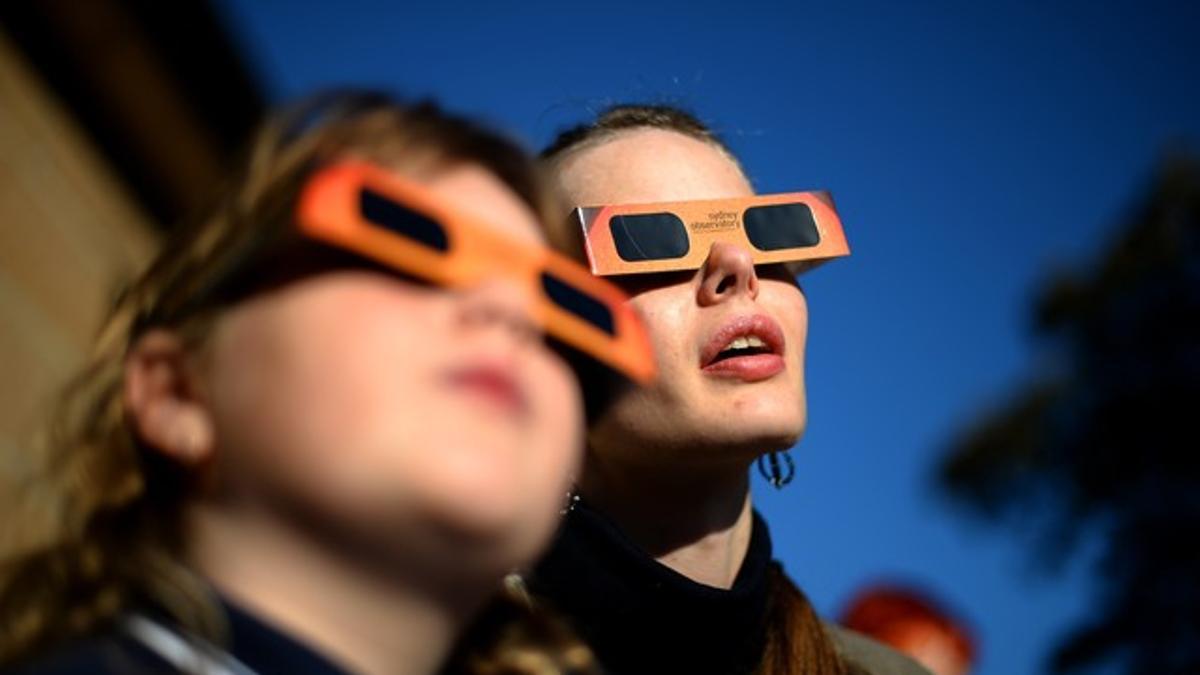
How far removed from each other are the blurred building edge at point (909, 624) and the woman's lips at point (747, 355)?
2.07m

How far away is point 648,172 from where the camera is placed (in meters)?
2.53

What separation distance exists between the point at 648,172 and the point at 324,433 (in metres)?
1.38

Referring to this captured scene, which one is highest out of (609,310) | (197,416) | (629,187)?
(629,187)

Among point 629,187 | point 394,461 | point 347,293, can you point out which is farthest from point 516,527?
point 629,187

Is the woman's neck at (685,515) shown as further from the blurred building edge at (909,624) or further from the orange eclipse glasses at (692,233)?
the blurred building edge at (909,624)

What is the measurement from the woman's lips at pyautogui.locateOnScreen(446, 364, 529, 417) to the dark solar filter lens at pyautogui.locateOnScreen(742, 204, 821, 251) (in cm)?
117

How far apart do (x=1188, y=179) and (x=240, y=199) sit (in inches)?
503

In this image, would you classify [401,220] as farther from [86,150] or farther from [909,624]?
[86,150]

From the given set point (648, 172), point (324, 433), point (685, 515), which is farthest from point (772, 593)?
point (324, 433)

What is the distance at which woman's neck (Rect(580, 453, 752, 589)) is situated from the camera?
92.2 inches

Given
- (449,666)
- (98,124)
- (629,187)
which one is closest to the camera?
(449,666)

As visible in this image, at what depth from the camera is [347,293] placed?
1347 millimetres

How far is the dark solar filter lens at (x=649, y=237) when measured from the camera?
93.5 inches

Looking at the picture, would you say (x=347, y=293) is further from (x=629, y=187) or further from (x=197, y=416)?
(x=629, y=187)
